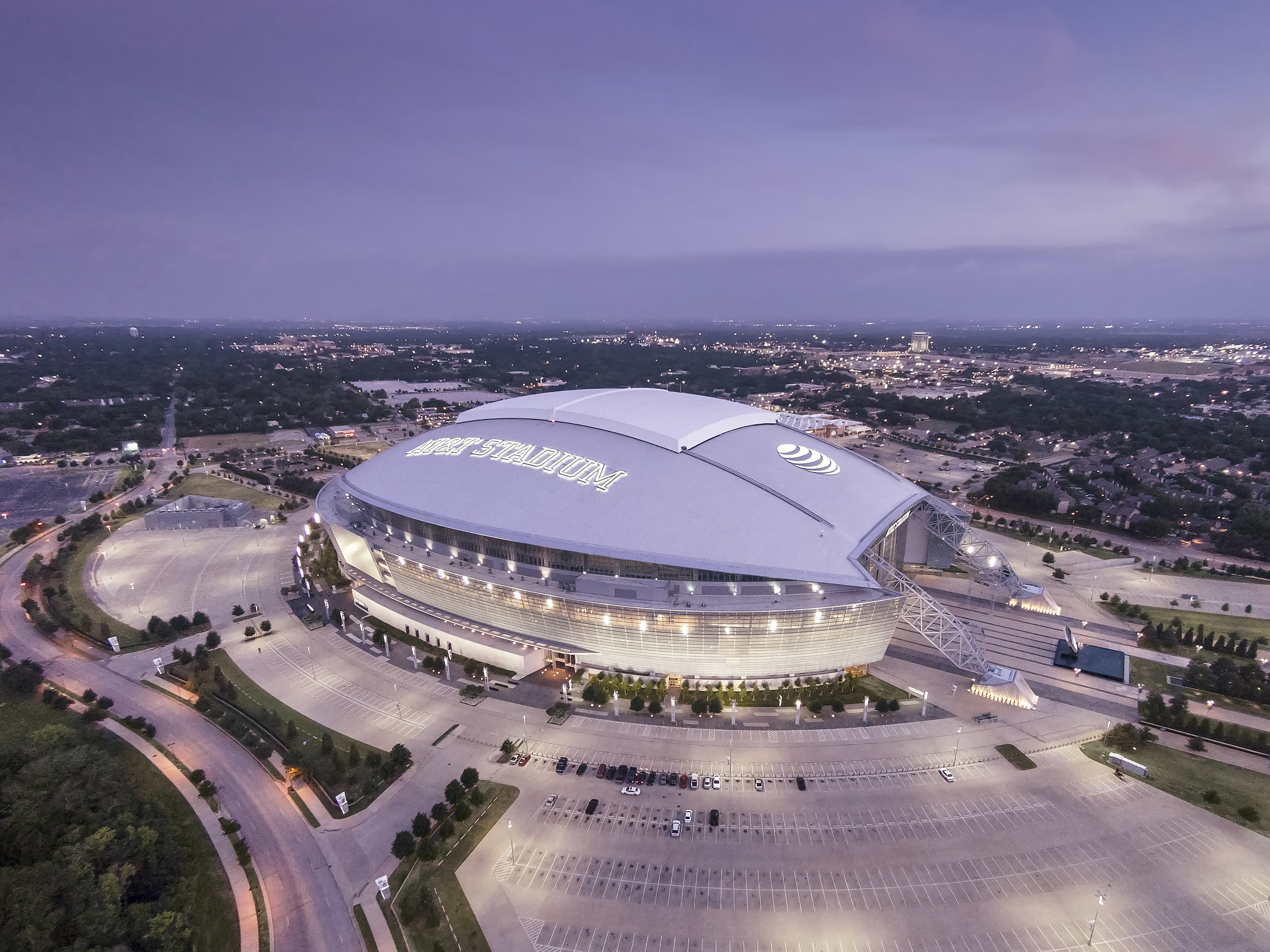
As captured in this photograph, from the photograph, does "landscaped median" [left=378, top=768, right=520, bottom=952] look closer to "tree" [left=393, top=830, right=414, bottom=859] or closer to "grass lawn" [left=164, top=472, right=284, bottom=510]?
"tree" [left=393, top=830, right=414, bottom=859]

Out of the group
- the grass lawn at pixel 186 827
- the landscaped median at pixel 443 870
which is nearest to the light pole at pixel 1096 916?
the landscaped median at pixel 443 870

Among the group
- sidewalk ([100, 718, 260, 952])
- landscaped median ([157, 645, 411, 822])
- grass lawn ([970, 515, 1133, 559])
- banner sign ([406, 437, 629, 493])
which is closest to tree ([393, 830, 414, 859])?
sidewalk ([100, 718, 260, 952])

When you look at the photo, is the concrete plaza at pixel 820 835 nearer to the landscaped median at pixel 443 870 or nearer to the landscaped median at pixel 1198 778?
the landscaped median at pixel 443 870

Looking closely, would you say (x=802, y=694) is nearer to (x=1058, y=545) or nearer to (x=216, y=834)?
(x=216, y=834)

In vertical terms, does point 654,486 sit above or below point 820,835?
above

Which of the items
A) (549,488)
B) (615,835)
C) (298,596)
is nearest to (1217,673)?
(615,835)

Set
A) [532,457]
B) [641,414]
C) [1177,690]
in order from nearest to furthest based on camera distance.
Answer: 1. [1177,690]
2. [532,457]
3. [641,414]

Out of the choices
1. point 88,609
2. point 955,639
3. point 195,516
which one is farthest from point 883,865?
point 195,516
